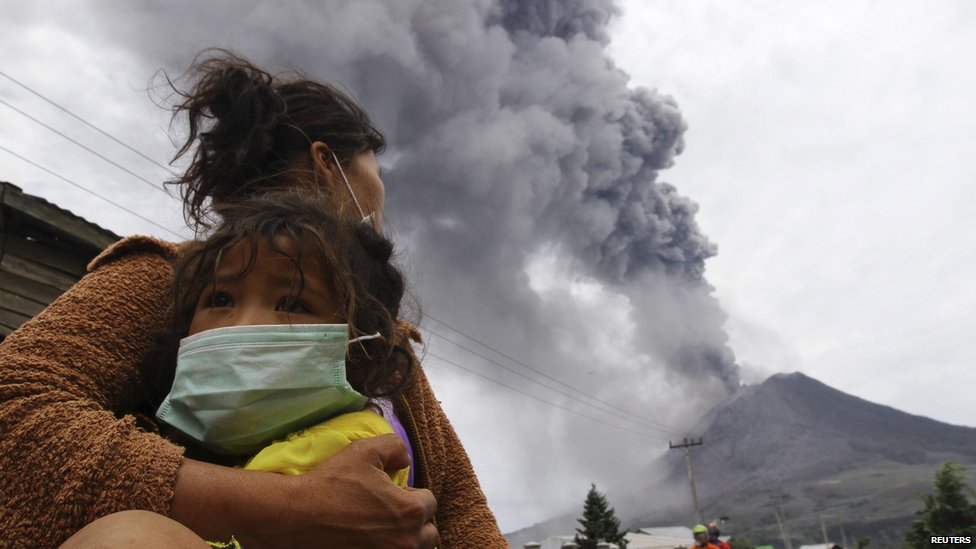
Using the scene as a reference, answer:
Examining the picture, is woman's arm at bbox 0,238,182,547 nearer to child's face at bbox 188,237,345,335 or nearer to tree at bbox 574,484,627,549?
child's face at bbox 188,237,345,335

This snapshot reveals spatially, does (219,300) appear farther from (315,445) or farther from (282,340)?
(315,445)

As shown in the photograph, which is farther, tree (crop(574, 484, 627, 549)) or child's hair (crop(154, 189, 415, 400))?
tree (crop(574, 484, 627, 549))

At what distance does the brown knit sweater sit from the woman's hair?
0.39m

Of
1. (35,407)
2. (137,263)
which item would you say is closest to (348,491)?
(35,407)

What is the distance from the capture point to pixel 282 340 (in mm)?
1001

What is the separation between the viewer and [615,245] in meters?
53.1

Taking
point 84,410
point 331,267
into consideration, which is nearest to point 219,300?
point 331,267

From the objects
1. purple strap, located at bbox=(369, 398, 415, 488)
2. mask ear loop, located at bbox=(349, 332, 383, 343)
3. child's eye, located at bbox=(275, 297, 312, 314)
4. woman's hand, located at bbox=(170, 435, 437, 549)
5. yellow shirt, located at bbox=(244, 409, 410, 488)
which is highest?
child's eye, located at bbox=(275, 297, 312, 314)

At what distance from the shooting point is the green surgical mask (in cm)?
96

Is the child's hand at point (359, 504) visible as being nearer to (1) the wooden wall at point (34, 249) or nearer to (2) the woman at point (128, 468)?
(2) the woman at point (128, 468)

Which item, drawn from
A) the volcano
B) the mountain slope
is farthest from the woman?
the mountain slope

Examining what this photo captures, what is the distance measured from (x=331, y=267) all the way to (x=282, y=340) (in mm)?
172

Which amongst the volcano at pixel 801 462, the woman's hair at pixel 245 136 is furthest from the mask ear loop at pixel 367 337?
the volcano at pixel 801 462

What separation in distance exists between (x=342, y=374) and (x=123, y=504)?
344 mm
